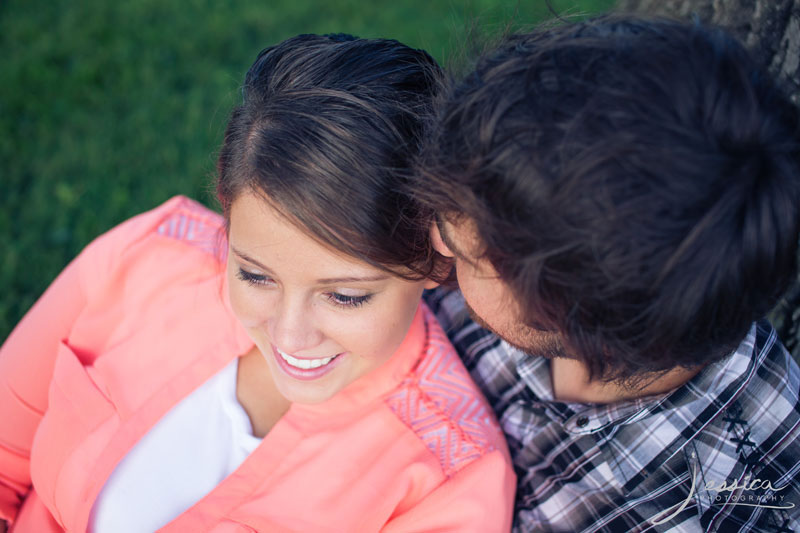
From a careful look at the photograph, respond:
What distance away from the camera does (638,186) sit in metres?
1.23

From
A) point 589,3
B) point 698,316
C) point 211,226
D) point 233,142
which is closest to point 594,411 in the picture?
point 698,316

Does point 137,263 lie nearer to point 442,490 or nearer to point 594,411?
point 442,490

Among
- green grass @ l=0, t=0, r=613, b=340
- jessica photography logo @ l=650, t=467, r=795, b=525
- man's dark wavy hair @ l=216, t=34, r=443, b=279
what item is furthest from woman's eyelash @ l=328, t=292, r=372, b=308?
green grass @ l=0, t=0, r=613, b=340

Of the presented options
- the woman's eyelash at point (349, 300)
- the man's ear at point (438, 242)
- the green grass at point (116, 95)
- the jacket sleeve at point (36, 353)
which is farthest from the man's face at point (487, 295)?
the green grass at point (116, 95)

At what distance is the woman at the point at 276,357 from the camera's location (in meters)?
1.74

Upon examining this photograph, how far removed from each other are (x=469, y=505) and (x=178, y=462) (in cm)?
91

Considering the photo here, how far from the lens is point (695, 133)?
47.7 inches

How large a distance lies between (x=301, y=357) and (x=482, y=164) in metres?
0.81

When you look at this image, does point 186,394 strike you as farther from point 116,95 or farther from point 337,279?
point 116,95

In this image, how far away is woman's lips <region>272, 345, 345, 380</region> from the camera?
75.7 inches

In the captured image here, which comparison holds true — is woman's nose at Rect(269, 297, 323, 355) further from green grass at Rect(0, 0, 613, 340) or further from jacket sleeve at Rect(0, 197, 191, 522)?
green grass at Rect(0, 0, 613, 340)

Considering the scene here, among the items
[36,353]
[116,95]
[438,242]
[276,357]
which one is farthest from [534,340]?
[116,95]

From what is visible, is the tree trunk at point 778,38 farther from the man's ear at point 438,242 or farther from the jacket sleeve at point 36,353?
the jacket sleeve at point 36,353

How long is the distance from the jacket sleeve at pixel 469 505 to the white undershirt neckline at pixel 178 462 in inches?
22.0
